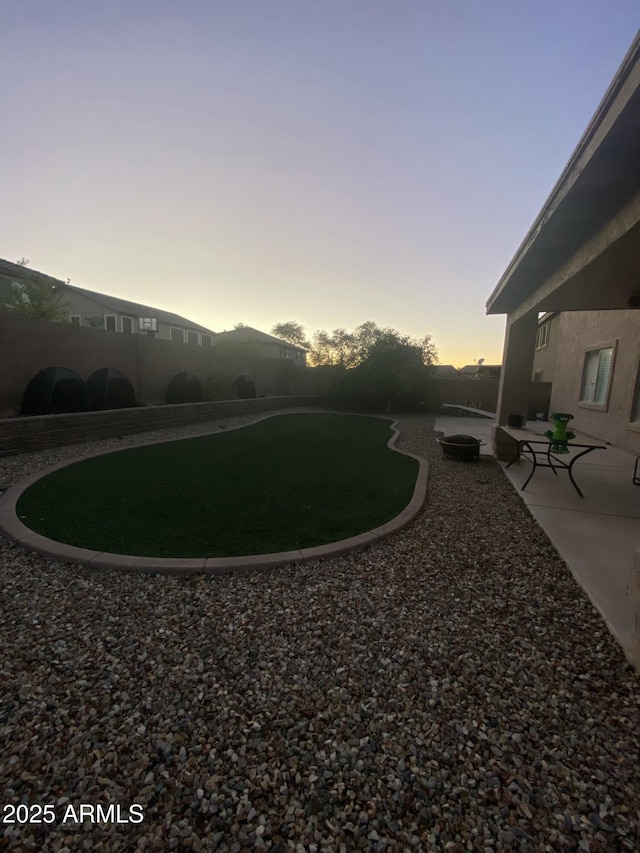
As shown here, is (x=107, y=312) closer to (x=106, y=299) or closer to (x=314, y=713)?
(x=106, y=299)

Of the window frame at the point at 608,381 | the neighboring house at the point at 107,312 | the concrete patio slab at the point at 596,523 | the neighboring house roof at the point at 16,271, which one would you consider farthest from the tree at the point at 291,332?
the concrete patio slab at the point at 596,523

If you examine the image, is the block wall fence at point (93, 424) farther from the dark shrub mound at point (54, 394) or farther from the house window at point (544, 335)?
the house window at point (544, 335)

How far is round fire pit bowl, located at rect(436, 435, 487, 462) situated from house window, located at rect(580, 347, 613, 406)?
4.44 meters

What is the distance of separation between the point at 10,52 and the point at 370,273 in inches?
441

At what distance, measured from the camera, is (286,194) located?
994 centimetres

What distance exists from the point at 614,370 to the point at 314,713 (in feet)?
32.8

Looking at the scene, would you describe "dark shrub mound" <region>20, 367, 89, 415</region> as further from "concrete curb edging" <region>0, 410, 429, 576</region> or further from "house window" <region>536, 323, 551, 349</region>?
"house window" <region>536, 323, 551, 349</region>

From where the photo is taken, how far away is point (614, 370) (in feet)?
27.3

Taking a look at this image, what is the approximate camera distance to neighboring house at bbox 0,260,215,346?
16453 millimetres

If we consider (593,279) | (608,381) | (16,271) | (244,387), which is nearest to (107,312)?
(16,271)

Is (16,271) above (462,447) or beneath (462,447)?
above

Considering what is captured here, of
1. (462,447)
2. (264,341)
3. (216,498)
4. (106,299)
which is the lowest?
(216,498)

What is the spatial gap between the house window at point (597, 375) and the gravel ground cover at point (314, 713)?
8389mm

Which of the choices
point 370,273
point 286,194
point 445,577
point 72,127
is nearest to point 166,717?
point 445,577
